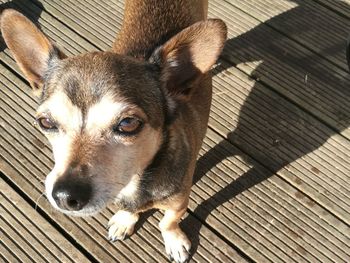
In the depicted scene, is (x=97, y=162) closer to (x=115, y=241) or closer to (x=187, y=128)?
(x=187, y=128)

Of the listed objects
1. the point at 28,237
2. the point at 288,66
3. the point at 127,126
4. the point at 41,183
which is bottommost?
the point at 28,237

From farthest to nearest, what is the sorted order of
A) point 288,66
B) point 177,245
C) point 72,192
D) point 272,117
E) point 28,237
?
point 288,66, point 272,117, point 28,237, point 177,245, point 72,192

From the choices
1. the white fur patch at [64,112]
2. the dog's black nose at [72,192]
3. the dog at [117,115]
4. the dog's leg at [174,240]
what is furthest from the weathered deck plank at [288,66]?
the dog's black nose at [72,192]

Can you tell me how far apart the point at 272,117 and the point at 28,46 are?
2099 mm

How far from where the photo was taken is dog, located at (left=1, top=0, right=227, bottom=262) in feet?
6.85

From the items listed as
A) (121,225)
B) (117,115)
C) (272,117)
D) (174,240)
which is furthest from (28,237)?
(272,117)

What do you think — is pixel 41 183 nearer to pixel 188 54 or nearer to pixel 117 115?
pixel 117 115

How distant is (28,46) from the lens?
2.38 m

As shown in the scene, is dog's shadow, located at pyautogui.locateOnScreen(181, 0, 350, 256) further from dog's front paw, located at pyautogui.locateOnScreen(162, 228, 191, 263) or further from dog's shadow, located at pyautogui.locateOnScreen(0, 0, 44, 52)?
dog's shadow, located at pyautogui.locateOnScreen(0, 0, 44, 52)

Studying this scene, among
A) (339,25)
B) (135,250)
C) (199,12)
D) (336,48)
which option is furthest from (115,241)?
(339,25)

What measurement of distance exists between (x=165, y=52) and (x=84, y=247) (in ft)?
5.03

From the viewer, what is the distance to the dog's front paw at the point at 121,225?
296 centimetres

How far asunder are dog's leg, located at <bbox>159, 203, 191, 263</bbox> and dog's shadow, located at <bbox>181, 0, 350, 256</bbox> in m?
0.15

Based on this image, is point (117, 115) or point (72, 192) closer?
point (72, 192)
